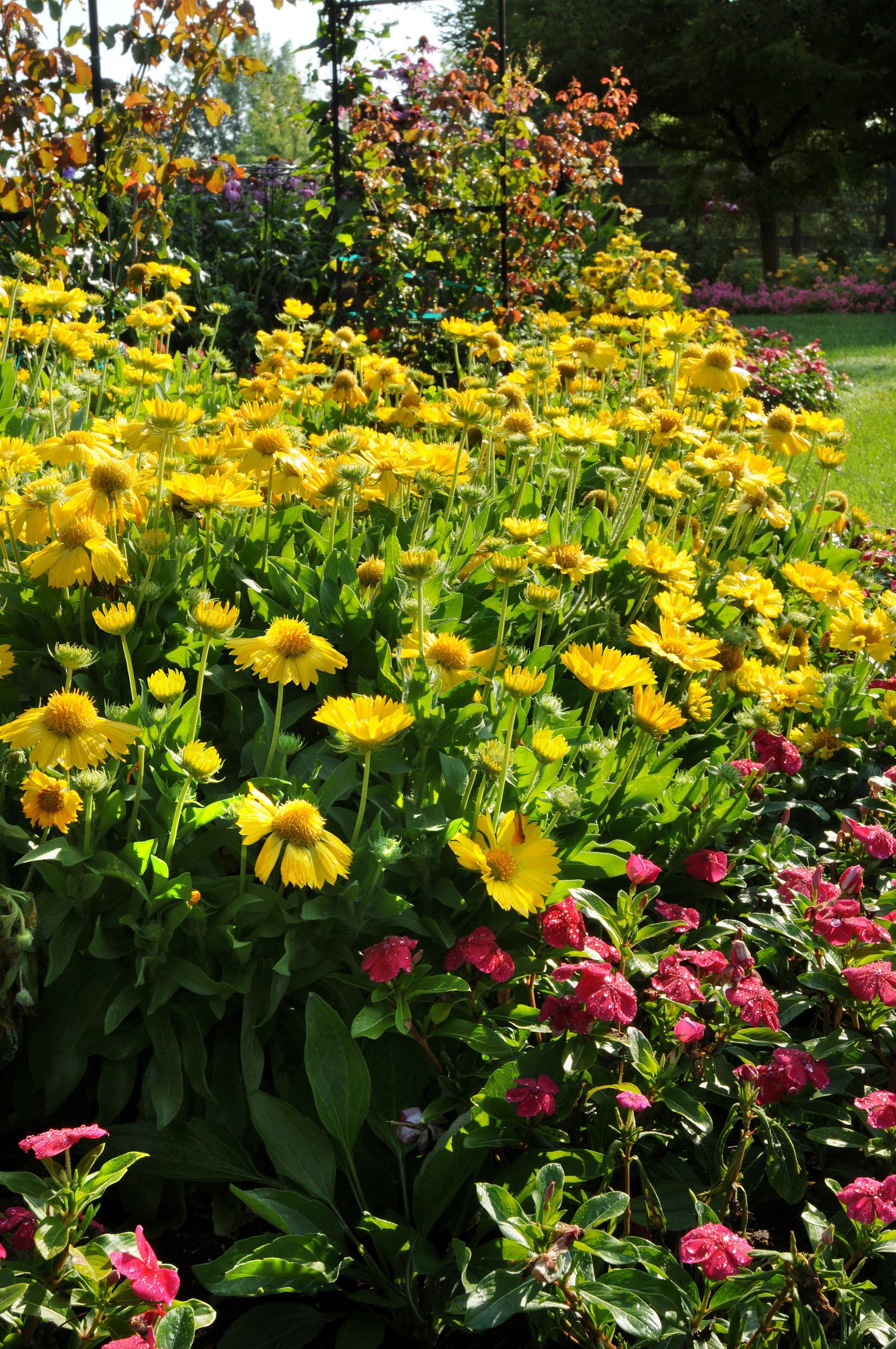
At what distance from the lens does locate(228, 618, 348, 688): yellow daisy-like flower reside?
5.14 feet

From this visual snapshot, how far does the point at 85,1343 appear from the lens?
1.16 metres

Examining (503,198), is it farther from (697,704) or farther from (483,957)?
(483,957)

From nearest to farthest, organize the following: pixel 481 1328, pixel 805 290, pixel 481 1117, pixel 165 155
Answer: pixel 481 1328 → pixel 481 1117 → pixel 165 155 → pixel 805 290

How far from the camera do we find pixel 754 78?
19.6 meters

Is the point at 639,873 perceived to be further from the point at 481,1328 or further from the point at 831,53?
the point at 831,53

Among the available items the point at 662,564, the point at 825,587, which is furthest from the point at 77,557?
the point at 825,587

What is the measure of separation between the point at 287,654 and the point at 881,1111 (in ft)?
3.25

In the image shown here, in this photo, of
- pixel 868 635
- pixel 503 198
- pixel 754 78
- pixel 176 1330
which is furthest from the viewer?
pixel 754 78

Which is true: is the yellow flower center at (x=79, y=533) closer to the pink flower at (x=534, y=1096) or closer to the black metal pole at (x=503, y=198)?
the pink flower at (x=534, y=1096)

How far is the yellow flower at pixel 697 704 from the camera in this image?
6.58 feet

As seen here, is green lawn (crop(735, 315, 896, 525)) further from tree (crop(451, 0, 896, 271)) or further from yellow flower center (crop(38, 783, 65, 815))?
tree (crop(451, 0, 896, 271))

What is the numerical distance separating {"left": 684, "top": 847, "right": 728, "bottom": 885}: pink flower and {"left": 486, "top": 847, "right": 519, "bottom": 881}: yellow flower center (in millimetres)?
452

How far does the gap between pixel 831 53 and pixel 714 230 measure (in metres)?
6.21

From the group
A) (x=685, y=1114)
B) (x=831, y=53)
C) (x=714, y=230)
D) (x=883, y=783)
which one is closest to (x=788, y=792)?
(x=883, y=783)
